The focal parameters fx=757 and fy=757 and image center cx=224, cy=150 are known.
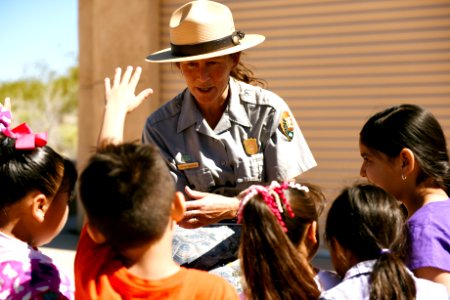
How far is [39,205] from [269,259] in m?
0.80

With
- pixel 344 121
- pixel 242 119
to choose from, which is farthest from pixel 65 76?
pixel 242 119

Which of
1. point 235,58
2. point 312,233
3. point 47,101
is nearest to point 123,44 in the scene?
point 235,58

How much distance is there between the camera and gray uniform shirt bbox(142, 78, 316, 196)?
10.0ft

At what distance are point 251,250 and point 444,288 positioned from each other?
0.63 m

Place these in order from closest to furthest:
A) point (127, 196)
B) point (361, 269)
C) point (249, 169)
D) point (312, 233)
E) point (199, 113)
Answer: point (127, 196) < point (361, 269) < point (312, 233) < point (249, 169) < point (199, 113)

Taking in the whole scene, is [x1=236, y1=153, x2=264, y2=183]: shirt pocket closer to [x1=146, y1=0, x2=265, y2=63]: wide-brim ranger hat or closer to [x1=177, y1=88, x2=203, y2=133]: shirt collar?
[x1=177, y1=88, x2=203, y2=133]: shirt collar

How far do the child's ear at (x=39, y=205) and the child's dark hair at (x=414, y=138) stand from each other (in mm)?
1215

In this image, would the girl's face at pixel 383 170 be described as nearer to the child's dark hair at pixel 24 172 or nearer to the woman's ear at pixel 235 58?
the woman's ear at pixel 235 58

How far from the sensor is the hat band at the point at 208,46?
10.3ft

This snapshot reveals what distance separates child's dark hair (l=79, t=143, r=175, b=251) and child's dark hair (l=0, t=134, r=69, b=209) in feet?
1.26

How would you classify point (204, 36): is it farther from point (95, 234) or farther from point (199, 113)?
point (95, 234)

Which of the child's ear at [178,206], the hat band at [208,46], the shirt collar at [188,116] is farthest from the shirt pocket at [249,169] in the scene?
the child's ear at [178,206]

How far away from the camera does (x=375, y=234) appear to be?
235cm

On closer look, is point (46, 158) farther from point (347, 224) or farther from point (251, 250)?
point (347, 224)
